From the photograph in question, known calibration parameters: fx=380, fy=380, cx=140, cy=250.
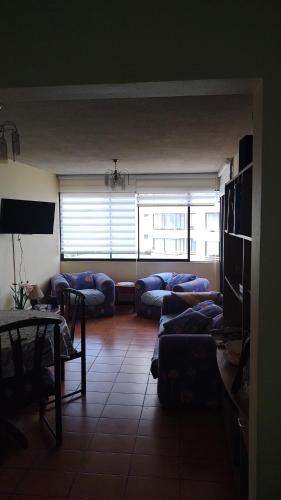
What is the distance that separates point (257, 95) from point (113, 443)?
250 cm

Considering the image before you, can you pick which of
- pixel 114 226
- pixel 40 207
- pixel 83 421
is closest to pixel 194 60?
pixel 83 421

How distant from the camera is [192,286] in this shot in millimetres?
5898

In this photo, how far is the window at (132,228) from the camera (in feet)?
23.6

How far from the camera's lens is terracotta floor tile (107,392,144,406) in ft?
11.1

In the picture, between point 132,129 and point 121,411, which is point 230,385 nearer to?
point 121,411

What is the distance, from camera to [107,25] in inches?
57.2

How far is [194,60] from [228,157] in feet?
12.9

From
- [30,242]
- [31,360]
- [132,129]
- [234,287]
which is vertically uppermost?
[132,129]

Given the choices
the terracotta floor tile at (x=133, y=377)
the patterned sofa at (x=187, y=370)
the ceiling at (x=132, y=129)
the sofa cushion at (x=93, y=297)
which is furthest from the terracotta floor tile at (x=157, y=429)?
the sofa cushion at (x=93, y=297)

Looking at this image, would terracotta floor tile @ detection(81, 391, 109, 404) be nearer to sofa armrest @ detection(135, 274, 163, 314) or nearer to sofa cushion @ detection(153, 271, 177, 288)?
sofa armrest @ detection(135, 274, 163, 314)

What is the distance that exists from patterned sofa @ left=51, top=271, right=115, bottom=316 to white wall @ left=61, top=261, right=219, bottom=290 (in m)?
0.58

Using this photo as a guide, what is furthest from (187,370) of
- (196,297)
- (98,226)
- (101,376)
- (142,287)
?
(98,226)

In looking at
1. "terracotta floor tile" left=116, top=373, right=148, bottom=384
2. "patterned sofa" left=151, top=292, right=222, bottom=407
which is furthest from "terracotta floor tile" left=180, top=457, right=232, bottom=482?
"terracotta floor tile" left=116, top=373, right=148, bottom=384

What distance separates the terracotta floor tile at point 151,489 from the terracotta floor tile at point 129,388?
1213 mm
